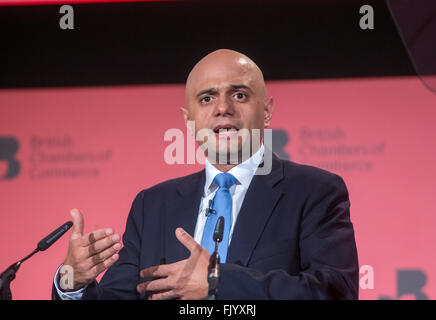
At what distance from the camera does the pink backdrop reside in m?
2.94

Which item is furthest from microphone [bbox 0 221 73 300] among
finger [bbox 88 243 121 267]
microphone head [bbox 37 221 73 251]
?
finger [bbox 88 243 121 267]

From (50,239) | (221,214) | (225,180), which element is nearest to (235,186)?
(225,180)

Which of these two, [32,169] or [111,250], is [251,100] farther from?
[32,169]

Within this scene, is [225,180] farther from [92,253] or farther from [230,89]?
[92,253]

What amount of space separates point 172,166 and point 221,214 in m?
1.30

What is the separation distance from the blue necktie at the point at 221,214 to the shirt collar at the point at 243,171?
0.11ft

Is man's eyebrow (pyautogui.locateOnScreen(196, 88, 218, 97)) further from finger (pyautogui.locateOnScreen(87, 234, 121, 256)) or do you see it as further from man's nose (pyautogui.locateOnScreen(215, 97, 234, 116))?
finger (pyautogui.locateOnScreen(87, 234, 121, 256))

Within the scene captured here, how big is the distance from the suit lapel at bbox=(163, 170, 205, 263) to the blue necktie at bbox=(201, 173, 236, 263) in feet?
0.30

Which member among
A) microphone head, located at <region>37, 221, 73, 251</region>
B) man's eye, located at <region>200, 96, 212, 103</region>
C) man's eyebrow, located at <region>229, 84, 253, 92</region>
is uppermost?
man's eyebrow, located at <region>229, 84, 253, 92</region>

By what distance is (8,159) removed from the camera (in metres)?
3.10

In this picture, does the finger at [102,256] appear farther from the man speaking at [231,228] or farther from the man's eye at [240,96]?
the man's eye at [240,96]

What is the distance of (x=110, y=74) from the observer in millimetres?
3213
